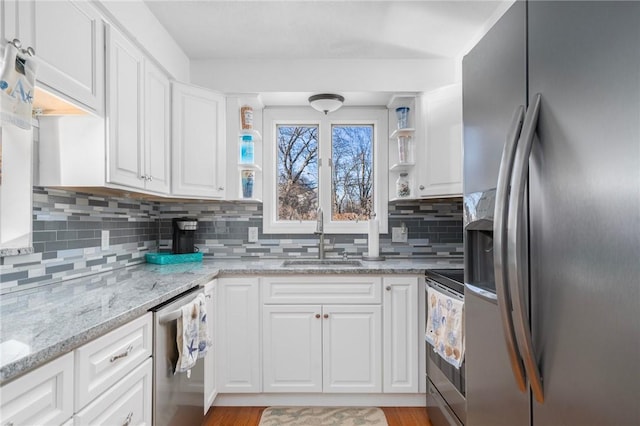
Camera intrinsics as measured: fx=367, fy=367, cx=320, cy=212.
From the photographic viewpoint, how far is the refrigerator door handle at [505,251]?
78 centimetres

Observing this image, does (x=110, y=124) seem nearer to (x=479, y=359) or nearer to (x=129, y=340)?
(x=129, y=340)

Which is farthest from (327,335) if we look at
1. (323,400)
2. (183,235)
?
(183,235)

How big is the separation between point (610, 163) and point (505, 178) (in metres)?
0.22

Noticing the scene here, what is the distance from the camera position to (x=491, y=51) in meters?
0.98

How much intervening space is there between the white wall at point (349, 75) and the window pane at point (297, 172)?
1.36 feet

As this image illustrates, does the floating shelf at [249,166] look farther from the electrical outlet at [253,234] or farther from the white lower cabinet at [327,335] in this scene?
the white lower cabinet at [327,335]

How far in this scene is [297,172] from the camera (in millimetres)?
3008

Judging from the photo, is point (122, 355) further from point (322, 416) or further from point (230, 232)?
point (230, 232)

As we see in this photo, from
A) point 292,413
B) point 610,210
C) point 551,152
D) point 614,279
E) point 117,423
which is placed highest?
point 551,152

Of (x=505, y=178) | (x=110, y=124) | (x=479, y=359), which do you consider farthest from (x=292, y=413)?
(x=505, y=178)

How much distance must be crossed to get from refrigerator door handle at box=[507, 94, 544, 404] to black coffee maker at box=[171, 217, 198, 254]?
7.61 ft

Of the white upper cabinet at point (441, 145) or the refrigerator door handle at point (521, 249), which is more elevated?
the white upper cabinet at point (441, 145)

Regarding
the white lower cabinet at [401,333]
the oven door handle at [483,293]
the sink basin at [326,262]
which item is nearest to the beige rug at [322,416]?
the white lower cabinet at [401,333]

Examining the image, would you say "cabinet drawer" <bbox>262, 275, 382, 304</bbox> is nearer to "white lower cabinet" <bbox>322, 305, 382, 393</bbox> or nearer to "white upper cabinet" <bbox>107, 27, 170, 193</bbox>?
"white lower cabinet" <bbox>322, 305, 382, 393</bbox>
